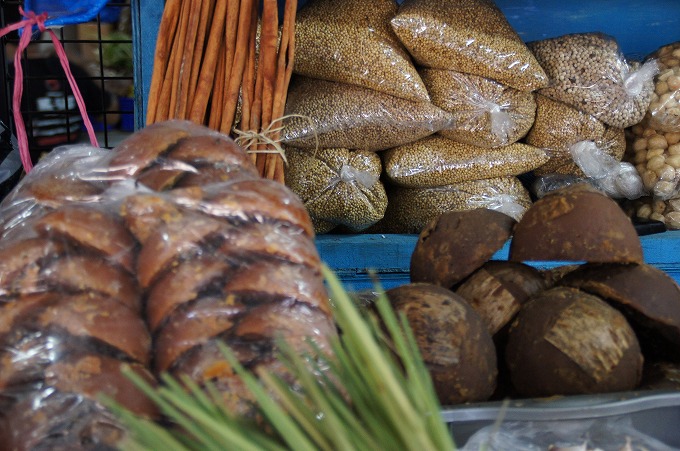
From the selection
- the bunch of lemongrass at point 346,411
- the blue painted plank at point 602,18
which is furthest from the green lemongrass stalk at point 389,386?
the blue painted plank at point 602,18

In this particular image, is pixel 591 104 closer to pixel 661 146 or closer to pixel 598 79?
pixel 598 79

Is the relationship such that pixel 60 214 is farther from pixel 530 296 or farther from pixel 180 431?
pixel 530 296

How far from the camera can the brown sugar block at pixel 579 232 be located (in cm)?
103

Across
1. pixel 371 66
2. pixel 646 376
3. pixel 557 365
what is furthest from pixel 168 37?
pixel 646 376

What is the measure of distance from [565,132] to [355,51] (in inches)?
27.7

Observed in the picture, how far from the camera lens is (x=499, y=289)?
3.55 feet

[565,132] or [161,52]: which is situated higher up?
Answer: [161,52]

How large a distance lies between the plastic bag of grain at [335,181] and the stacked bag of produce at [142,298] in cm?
114

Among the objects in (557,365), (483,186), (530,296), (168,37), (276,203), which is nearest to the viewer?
(276,203)

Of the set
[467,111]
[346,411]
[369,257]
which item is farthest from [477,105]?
[346,411]

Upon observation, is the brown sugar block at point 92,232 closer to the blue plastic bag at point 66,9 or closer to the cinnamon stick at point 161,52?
the cinnamon stick at point 161,52

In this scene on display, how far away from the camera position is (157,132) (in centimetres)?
83

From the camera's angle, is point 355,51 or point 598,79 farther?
point 598,79

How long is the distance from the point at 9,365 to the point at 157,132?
0.33 meters
